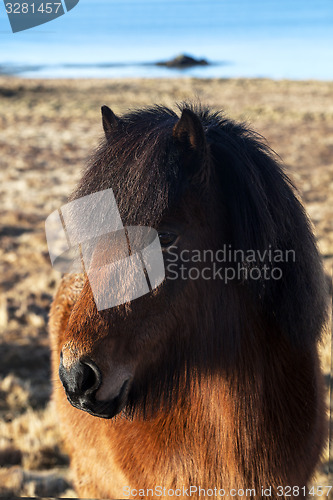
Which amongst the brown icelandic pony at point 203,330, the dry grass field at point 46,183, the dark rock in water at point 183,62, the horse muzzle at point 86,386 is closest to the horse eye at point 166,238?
the brown icelandic pony at point 203,330

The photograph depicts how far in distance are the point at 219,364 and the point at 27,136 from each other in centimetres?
1757

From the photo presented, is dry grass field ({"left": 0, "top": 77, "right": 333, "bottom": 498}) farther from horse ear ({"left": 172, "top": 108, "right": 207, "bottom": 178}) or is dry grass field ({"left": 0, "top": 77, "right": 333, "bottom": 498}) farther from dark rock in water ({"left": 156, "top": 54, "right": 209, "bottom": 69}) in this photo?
horse ear ({"left": 172, "top": 108, "right": 207, "bottom": 178})

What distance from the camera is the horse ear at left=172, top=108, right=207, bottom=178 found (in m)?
1.58

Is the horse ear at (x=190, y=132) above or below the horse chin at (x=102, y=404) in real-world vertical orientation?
above

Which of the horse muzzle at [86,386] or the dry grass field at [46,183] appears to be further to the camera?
the dry grass field at [46,183]

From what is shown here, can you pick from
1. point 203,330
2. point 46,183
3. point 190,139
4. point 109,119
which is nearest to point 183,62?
point 109,119

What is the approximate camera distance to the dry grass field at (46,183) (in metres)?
3.64

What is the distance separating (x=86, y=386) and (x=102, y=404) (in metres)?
0.09

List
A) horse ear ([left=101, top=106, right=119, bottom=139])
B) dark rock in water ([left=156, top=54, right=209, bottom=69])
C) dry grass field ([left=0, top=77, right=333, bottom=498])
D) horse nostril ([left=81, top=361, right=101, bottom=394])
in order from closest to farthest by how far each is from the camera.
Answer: horse nostril ([left=81, top=361, right=101, bottom=394]), horse ear ([left=101, top=106, right=119, bottom=139]), dark rock in water ([left=156, top=54, right=209, bottom=69]), dry grass field ([left=0, top=77, right=333, bottom=498])

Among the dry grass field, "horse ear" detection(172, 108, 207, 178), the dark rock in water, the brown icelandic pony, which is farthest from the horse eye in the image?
the dark rock in water

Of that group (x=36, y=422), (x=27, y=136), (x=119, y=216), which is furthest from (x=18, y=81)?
(x=119, y=216)

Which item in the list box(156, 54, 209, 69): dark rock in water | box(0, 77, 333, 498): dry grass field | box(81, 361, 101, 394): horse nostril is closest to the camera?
box(81, 361, 101, 394): horse nostril

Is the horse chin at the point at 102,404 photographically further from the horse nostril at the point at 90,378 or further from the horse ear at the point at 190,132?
the horse ear at the point at 190,132

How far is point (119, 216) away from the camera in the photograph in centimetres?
161
